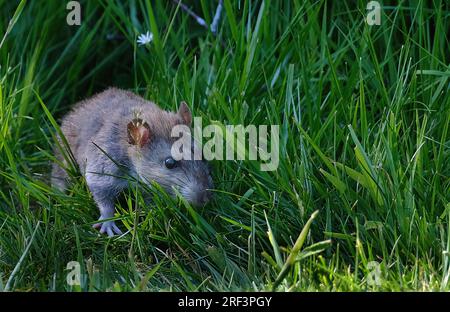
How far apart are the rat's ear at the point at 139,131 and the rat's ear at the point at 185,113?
7.9 inches

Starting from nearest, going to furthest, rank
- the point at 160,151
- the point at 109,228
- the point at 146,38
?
the point at 109,228 → the point at 160,151 → the point at 146,38

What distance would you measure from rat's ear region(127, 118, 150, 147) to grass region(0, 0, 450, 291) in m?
0.34

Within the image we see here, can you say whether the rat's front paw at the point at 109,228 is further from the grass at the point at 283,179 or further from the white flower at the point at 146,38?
the white flower at the point at 146,38

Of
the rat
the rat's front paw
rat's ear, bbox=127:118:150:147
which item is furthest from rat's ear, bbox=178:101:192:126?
→ the rat's front paw

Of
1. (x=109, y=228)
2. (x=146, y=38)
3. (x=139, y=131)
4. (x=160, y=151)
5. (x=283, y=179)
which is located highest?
(x=146, y=38)

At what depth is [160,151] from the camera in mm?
4527

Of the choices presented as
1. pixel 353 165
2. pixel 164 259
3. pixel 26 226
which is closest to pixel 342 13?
pixel 353 165

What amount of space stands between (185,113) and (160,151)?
0.81 feet

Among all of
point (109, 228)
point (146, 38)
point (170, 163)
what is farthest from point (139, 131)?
point (146, 38)

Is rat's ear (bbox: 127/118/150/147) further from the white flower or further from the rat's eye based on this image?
the white flower

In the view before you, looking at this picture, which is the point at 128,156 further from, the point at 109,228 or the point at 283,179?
the point at 283,179

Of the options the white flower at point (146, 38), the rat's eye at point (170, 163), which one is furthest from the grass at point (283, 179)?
the rat's eye at point (170, 163)

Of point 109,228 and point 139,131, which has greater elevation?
point 139,131

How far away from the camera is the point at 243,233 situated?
159 inches
